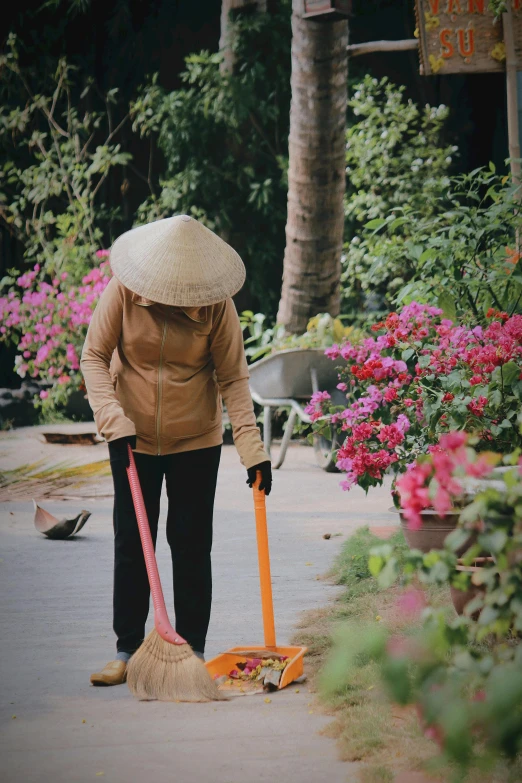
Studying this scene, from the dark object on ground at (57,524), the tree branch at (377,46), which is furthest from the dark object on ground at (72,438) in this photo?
the tree branch at (377,46)

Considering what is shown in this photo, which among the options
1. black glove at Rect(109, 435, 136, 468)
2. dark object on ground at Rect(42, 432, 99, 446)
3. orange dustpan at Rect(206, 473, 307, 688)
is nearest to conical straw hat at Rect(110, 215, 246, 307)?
black glove at Rect(109, 435, 136, 468)

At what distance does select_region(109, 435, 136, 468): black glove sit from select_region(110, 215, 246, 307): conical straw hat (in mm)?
471

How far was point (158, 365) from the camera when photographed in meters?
3.77

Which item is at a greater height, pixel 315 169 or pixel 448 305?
pixel 315 169

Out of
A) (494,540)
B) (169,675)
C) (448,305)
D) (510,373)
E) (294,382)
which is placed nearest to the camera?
(494,540)

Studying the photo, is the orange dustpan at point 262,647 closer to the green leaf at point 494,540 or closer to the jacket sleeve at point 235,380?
the jacket sleeve at point 235,380

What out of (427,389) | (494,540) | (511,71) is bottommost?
(427,389)

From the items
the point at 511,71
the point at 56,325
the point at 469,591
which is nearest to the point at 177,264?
the point at 469,591

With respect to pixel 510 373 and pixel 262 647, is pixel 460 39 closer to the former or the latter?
pixel 510 373

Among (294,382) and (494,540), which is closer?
(494,540)

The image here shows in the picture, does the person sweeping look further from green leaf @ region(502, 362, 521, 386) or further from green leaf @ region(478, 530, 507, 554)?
green leaf @ region(478, 530, 507, 554)

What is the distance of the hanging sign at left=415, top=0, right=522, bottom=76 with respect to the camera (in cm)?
673

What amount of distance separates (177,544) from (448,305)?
2161 millimetres

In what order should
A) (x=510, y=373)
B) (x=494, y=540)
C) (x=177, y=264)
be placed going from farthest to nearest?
1. (x=510, y=373)
2. (x=177, y=264)
3. (x=494, y=540)
